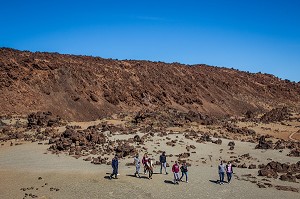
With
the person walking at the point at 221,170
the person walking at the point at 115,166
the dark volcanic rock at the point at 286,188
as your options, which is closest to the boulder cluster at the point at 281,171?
the dark volcanic rock at the point at 286,188

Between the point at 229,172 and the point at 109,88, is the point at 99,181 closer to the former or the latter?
the point at 229,172

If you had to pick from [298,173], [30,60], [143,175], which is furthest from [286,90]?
[143,175]

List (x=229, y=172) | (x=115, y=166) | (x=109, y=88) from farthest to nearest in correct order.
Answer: (x=109, y=88) → (x=229, y=172) → (x=115, y=166)

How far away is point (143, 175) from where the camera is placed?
24.5m

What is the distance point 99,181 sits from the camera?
74.7 ft

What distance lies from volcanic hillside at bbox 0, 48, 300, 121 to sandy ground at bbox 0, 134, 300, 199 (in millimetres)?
21379

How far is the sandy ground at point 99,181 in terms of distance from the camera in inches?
816

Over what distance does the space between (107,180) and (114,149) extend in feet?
28.8

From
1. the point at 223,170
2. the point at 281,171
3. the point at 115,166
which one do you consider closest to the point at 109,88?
the point at 281,171

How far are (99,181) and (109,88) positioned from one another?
4176 centimetres

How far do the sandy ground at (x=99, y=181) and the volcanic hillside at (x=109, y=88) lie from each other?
21.4 m

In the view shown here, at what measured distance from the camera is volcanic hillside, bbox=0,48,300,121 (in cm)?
5253

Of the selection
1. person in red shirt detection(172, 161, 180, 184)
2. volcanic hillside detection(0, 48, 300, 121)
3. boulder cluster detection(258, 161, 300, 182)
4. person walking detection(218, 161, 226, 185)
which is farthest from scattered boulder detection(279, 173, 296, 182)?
volcanic hillside detection(0, 48, 300, 121)

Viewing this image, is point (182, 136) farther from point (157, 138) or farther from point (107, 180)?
point (107, 180)
